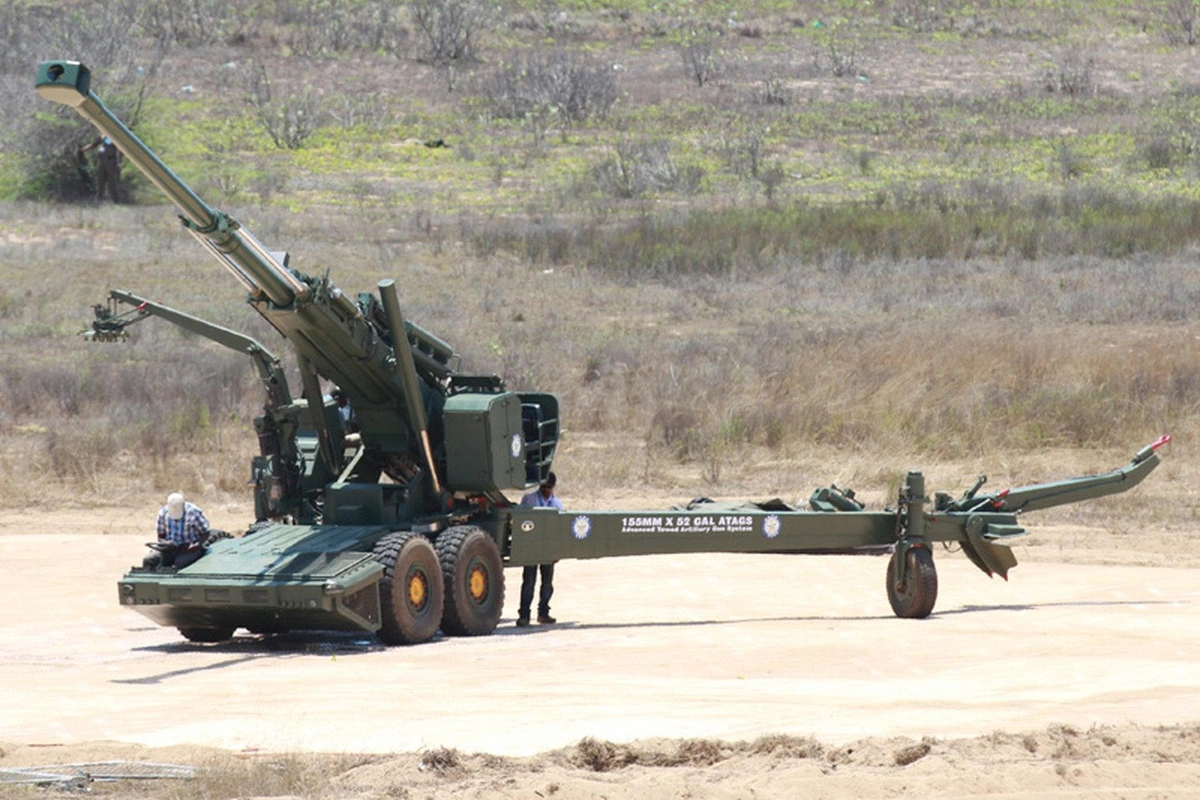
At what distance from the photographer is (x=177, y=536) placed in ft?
44.7

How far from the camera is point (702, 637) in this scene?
46.0 ft

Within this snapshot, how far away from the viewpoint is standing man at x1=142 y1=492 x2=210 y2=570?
13.6m

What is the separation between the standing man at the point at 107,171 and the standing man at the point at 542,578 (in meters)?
29.8

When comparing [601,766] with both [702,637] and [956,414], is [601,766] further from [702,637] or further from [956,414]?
[956,414]

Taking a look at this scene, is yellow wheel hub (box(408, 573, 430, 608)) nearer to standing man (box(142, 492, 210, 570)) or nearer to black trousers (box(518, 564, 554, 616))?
standing man (box(142, 492, 210, 570))

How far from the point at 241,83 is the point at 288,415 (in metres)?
45.3

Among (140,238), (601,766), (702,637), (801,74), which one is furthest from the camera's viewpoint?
(801,74)

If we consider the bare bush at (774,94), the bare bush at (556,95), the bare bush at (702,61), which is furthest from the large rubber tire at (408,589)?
the bare bush at (702,61)

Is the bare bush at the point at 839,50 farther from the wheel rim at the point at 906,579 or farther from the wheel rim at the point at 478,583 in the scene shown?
the wheel rim at the point at 478,583

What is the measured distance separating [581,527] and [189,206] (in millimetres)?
4373

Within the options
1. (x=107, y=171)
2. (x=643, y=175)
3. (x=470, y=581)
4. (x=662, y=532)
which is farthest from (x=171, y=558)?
(x=643, y=175)

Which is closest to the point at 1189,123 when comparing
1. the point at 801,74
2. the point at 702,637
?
the point at 801,74

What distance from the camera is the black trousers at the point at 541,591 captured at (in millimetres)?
15312

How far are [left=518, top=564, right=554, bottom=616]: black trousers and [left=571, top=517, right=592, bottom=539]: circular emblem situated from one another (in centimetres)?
61
